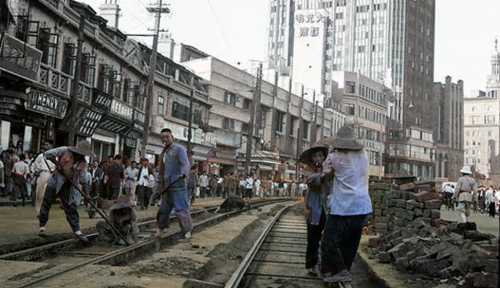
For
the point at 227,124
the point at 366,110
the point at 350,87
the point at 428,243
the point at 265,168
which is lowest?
the point at 428,243

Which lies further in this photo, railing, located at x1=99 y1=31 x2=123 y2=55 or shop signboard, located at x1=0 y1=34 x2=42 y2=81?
railing, located at x1=99 y1=31 x2=123 y2=55

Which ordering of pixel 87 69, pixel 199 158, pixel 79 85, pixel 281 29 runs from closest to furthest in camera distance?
pixel 79 85 → pixel 87 69 → pixel 199 158 → pixel 281 29

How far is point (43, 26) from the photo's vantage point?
880 inches

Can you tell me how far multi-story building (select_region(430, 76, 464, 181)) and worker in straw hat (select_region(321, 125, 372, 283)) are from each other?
11003 centimetres

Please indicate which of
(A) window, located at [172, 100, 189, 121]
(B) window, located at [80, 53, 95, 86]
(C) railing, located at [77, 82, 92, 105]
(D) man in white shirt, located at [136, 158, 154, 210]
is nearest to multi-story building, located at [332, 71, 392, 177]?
(A) window, located at [172, 100, 189, 121]

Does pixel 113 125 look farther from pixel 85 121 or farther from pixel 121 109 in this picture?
pixel 85 121

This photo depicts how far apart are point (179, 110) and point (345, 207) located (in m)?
36.6

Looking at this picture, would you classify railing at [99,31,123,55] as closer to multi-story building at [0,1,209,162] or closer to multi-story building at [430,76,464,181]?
multi-story building at [0,1,209,162]

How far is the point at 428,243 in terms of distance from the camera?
8070 mm

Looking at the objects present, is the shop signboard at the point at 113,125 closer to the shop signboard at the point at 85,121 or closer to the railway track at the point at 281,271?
the shop signboard at the point at 85,121

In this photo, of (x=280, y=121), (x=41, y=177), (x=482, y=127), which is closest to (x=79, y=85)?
(x=41, y=177)

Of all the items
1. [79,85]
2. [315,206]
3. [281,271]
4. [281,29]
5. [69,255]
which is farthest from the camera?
[281,29]

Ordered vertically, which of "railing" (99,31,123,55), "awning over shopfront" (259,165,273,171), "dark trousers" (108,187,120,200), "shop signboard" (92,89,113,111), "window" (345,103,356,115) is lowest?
"dark trousers" (108,187,120,200)

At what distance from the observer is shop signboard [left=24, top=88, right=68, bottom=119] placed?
20.5 metres
